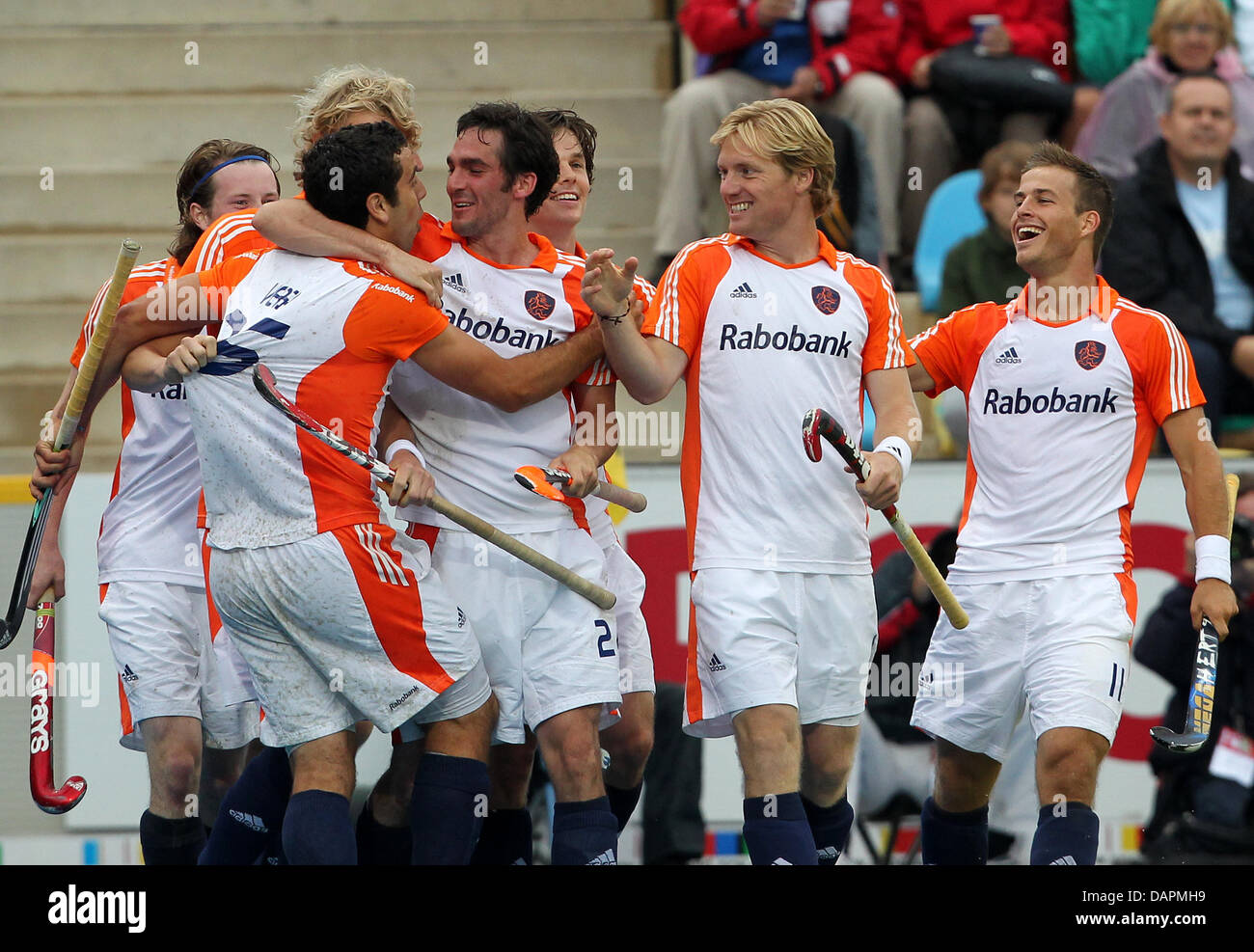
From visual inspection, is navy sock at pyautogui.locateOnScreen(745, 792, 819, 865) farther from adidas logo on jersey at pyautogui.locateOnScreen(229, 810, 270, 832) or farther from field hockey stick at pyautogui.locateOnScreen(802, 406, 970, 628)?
adidas logo on jersey at pyautogui.locateOnScreen(229, 810, 270, 832)

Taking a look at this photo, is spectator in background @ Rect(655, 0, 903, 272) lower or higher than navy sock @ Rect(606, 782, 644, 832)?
higher

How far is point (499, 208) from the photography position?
4.73 m

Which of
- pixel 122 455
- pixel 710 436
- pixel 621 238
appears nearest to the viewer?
pixel 710 436

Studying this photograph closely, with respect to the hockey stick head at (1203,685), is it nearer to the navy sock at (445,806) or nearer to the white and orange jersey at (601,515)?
the white and orange jersey at (601,515)

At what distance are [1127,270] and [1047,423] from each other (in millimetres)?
2312

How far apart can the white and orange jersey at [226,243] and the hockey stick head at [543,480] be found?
32.6 inches

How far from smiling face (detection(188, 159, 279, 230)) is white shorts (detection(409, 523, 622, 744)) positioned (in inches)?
48.9

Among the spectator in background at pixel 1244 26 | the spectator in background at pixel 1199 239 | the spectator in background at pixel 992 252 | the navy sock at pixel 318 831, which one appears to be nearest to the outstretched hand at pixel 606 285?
the navy sock at pixel 318 831

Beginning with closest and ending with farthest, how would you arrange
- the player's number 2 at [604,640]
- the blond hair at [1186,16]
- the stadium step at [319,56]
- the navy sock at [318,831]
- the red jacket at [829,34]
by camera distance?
1. the navy sock at [318,831]
2. the player's number 2 at [604,640]
3. the blond hair at [1186,16]
4. the red jacket at [829,34]
5. the stadium step at [319,56]

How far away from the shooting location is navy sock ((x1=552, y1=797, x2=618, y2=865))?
4.53 metres

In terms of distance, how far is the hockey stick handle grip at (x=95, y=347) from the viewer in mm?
4496

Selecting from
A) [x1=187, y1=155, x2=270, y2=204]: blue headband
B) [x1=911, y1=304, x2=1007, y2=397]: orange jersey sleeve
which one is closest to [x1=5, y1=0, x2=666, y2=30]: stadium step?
[x1=187, y1=155, x2=270, y2=204]: blue headband

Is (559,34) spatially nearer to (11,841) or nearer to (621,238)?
(621,238)
